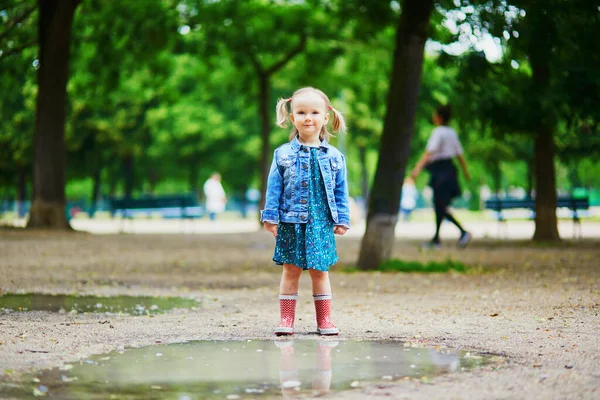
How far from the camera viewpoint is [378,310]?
8406 mm

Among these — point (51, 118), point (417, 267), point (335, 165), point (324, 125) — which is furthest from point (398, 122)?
point (51, 118)

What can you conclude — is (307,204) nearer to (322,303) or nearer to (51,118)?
(322,303)

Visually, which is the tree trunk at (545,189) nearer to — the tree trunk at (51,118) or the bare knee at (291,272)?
the tree trunk at (51,118)

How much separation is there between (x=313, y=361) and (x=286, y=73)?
25.2 m

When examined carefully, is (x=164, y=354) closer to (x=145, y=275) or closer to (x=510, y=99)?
(x=145, y=275)

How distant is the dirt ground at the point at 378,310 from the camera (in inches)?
201

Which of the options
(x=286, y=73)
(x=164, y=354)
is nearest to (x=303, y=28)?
(x=286, y=73)

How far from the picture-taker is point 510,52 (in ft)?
39.8

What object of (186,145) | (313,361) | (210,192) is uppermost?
(186,145)

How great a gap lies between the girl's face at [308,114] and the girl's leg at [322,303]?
3.22 ft

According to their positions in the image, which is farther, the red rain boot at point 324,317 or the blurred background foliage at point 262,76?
the blurred background foliage at point 262,76

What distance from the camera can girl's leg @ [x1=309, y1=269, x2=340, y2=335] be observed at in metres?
6.72

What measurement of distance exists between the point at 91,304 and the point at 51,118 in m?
14.0

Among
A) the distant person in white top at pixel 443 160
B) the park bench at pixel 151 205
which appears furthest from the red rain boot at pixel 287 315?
the park bench at pixel 151 205
